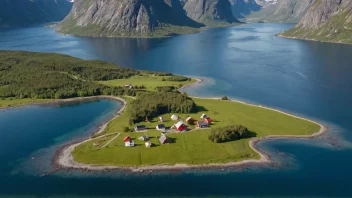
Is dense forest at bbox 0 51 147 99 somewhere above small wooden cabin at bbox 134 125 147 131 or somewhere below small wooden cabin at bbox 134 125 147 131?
above

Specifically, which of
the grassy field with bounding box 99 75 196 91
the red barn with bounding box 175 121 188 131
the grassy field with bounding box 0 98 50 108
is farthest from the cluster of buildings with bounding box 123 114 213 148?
the grassy field with bounding box 0 98 50 108

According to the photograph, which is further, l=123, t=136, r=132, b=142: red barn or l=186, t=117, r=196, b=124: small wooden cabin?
l=186, t=117, r=196, b=124: small wooden cabin

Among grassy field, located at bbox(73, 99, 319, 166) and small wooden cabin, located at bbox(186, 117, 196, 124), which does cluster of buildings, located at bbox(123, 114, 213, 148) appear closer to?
small wooden cabin, located at bbox(186, 117, 196, 124)

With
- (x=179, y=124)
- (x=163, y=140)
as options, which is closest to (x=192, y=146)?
(x=163, y=140)

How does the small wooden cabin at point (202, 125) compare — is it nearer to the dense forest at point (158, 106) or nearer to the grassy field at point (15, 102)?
the dense forest at point (158, 106)

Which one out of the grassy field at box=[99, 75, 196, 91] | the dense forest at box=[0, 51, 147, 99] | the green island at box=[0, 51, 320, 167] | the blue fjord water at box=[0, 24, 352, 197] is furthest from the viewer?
the grassy field at box=[99, 75, 196, 91]

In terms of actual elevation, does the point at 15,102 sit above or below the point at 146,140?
above

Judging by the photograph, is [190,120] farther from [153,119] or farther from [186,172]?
[186,172]

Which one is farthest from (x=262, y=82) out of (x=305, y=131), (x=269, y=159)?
(x=269, y=159)
